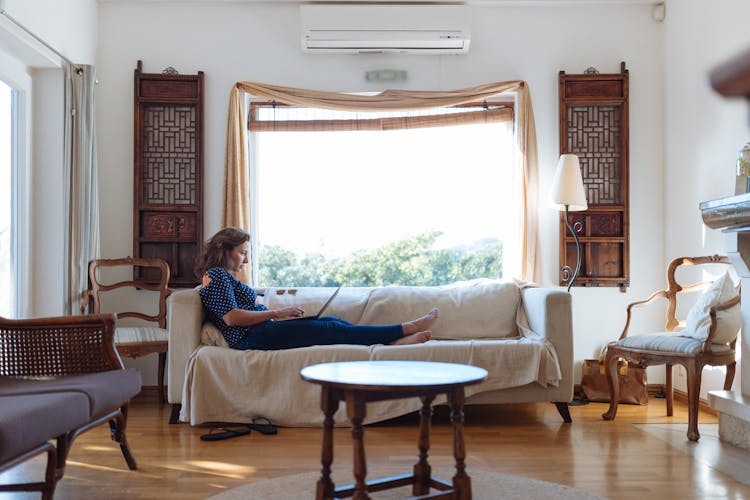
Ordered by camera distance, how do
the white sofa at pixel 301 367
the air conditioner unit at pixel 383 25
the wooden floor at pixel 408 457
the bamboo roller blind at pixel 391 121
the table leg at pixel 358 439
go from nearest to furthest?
the table leg at pixel 358 439, the wooden floor at pixel 408 457, the white sofa at pixel 301 367, the air conditioner unit at pixel 383 25, the bamboo roller blind at pixel 391 121

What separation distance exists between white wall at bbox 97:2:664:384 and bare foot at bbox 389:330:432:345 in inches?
54.4

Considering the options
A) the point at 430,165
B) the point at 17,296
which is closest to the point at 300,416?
the point at 17,296

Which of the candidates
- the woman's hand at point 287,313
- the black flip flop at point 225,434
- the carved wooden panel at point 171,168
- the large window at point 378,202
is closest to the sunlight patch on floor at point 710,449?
the large window at point 378,202

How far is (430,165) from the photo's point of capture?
5414 millimetres

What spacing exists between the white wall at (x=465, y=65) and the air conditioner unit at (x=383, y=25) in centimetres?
20

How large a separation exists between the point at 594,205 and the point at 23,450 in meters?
4.03

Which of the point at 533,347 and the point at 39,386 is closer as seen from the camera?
the point at 39,386

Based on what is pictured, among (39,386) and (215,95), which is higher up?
(215,95)

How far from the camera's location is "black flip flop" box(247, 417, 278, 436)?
12.5ft

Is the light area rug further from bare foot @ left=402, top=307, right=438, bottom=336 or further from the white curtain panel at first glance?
the white curtain panel

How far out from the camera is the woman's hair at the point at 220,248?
417 centimetres

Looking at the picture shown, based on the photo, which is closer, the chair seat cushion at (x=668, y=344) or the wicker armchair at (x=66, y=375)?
the wicker armchair at (x=66, y=375)

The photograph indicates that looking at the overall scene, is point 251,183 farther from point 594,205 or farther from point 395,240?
point 594,205

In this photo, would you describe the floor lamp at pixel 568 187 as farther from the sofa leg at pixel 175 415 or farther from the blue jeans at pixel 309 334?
the sofa leg at pixel 175 415
